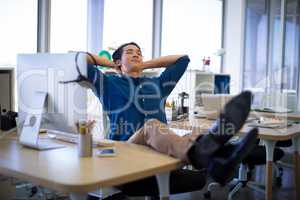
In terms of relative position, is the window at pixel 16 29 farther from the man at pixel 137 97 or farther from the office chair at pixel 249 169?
the office chair at pixel 249 169

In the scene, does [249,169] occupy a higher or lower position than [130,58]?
lower

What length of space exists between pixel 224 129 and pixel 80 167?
58 cm

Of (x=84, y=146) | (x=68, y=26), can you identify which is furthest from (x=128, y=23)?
(x=84, y=146)

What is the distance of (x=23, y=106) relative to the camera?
6.00 ft

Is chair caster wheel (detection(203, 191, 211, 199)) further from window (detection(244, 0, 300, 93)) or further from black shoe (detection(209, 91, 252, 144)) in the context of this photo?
window (detection(244, 0, 300, 93))

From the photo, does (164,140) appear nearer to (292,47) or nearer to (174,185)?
(174,185)

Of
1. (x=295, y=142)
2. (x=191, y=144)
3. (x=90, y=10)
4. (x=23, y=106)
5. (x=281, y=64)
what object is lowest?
(x=295, y=142)

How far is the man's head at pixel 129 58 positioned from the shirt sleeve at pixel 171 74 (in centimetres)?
19

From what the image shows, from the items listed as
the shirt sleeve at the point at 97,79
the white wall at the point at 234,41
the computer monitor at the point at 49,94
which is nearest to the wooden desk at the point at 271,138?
the shirt sleeve at the point at 97,79

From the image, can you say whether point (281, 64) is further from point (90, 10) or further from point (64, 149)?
point (64, 149)

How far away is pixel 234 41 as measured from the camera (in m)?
5.69

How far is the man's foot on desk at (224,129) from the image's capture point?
1.44 meters

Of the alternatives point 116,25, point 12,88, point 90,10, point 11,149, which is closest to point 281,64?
point 116,25

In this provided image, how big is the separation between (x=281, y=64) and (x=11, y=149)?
4.81m
